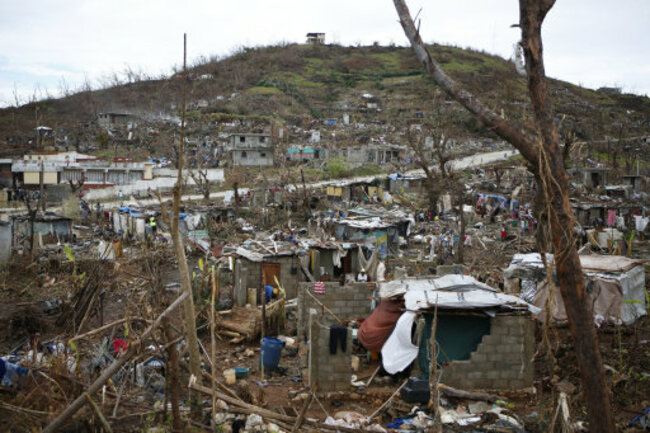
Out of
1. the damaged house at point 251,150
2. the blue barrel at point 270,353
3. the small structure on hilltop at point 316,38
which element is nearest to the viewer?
the blue barrel at point 270,353

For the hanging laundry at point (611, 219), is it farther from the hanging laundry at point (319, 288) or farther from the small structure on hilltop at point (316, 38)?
the small structure on hilltop at point (316, 38)

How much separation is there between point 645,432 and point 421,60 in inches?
201

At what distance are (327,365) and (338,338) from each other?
439mm

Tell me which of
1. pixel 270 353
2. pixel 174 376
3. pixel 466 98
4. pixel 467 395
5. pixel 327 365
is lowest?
pixel 467 395

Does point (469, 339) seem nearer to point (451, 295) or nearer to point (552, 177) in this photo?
point (451, 295)

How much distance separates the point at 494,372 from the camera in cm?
804

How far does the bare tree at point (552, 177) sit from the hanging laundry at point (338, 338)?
374cm

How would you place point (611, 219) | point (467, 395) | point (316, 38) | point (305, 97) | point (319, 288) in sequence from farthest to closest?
point (316, 38)
point (305, 97)
point (611, 219)
point (319, 288)
point (467, 395)

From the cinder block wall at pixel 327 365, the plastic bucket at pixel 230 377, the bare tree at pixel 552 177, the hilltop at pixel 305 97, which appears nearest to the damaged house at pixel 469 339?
the cinder block wall at pixel 327 365

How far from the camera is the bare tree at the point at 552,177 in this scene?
14.2 ft

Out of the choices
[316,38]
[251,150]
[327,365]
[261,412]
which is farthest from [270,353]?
[316,38]

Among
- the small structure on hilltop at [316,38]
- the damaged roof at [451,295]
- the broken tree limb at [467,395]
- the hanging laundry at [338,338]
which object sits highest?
the small structure on hilltop at [316,38]

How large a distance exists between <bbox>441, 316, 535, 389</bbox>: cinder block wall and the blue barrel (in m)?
2.72

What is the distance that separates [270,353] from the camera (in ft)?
29.0
